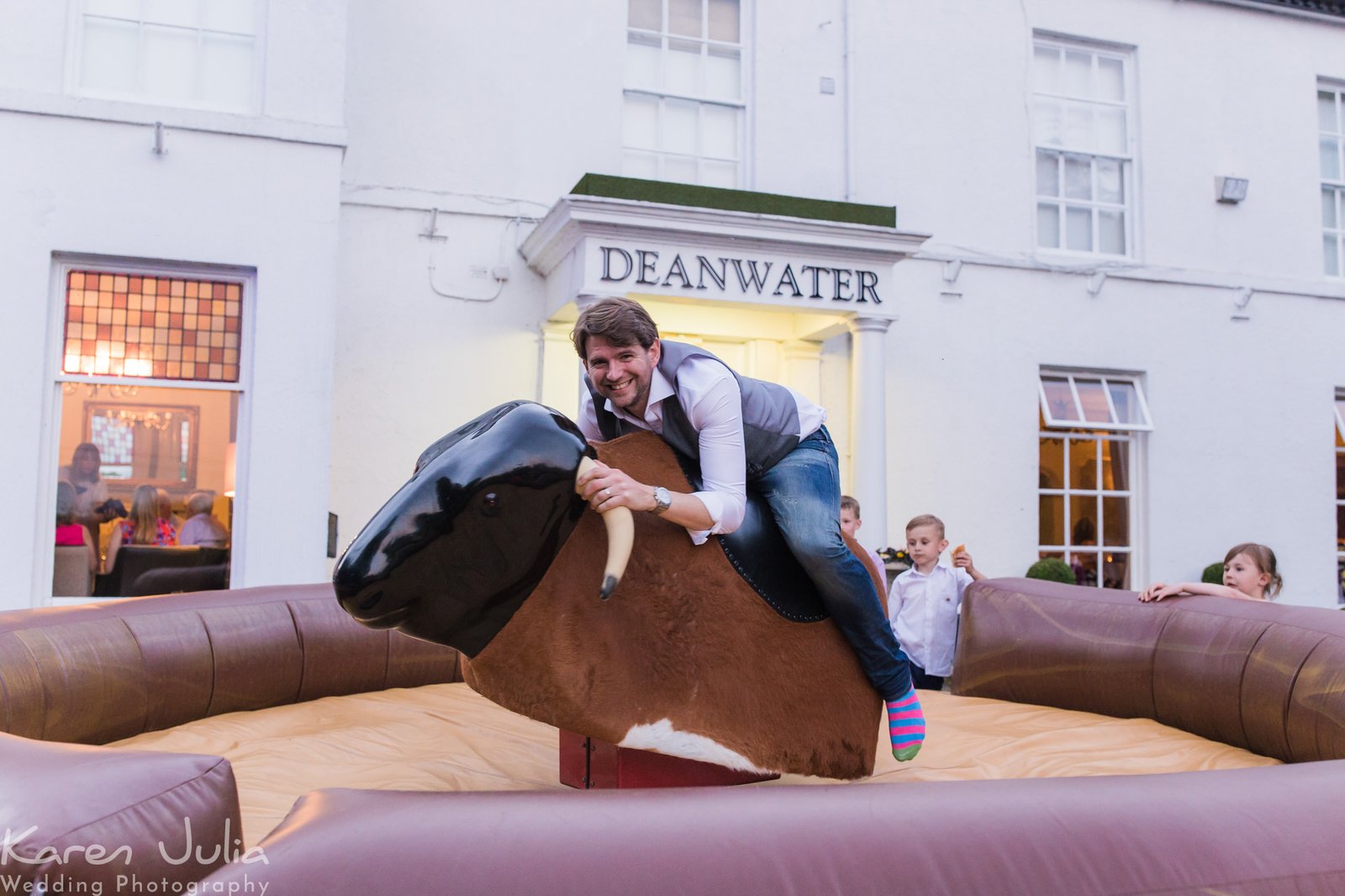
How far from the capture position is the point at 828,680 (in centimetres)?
291

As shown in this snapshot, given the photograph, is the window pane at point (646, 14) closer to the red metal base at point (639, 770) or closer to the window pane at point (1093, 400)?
the window pane at point (1093, 400)

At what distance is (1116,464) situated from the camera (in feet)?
30.3

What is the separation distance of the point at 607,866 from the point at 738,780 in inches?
51.3

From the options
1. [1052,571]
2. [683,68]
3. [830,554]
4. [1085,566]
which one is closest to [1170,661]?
[830,554]

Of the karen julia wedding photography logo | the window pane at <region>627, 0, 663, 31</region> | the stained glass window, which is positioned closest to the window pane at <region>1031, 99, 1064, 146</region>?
the window pane at <region>627, 0, 663, 31</region>

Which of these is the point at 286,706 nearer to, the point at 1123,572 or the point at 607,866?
the point at 607,866

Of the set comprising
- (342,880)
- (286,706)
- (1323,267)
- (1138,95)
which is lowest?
(286,706)

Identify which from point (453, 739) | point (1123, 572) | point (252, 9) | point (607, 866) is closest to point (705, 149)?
point (252, 9)

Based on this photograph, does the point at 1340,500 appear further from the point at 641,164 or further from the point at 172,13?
the point at 172,13

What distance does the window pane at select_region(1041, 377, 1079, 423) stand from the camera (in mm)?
8977

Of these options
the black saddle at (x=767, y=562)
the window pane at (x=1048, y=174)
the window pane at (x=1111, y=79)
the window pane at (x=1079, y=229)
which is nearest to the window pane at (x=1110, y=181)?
the window pane at (x=1079, y=229)

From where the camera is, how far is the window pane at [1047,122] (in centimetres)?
916

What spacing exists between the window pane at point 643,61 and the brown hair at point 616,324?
6.09 m

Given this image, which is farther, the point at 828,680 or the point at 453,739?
the point at 453,739
